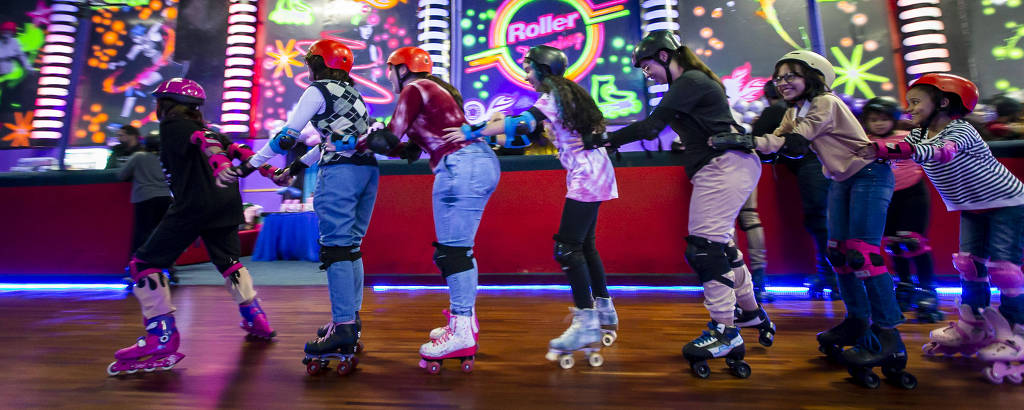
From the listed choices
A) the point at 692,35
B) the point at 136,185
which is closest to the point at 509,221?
the point at 136,185

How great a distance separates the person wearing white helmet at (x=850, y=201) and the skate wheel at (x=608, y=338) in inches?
37.5

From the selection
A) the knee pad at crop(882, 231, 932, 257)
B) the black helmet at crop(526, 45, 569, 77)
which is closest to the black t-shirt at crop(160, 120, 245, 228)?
the black helmet at crop(526, 45, 569, 77)

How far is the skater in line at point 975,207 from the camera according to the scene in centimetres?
204

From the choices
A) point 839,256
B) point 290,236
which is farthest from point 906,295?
point 290,236

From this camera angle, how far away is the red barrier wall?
439cm

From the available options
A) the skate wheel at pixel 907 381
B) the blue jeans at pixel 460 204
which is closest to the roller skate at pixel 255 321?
the blue jeans at pixel 460 204

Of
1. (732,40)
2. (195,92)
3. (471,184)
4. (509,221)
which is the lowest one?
(509,221)

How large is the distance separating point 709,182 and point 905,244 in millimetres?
1770

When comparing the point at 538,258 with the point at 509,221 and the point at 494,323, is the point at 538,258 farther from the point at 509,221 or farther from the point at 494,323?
the point at 494,323

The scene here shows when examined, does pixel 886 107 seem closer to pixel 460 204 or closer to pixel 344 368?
pixel 460 204

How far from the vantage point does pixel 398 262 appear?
510 cm

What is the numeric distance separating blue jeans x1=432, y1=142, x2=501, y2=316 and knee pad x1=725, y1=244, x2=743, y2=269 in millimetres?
1126

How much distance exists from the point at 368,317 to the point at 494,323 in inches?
35.1

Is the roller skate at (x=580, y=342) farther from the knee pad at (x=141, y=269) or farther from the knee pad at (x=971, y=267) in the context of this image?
the knee pad at (x=141, y=269)
